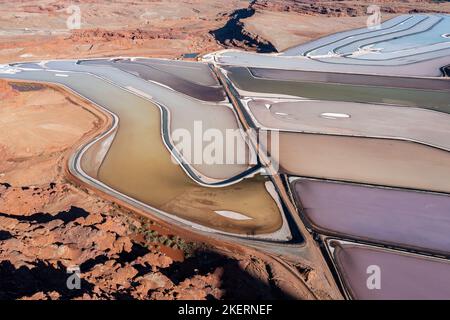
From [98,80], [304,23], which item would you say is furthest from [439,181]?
[304,23]

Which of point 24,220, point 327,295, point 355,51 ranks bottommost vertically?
point 327,295

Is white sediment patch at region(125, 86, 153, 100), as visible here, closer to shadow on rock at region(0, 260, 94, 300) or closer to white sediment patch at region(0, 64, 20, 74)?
white sediment patch at region(0, 64, 20, 74)

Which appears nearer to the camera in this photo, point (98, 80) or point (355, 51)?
point (98, 80)

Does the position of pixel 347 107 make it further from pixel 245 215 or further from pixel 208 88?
pixel 245 215

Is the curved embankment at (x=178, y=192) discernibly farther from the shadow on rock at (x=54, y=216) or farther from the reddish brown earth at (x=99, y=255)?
the shadow on rock at (x=54, y=216)

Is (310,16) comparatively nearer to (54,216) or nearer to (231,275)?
(54,216)

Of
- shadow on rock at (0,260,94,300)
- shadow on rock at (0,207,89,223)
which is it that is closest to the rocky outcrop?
shadow on rock at (0,207,89,223)

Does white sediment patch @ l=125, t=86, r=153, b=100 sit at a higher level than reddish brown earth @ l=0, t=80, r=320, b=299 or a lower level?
higher
